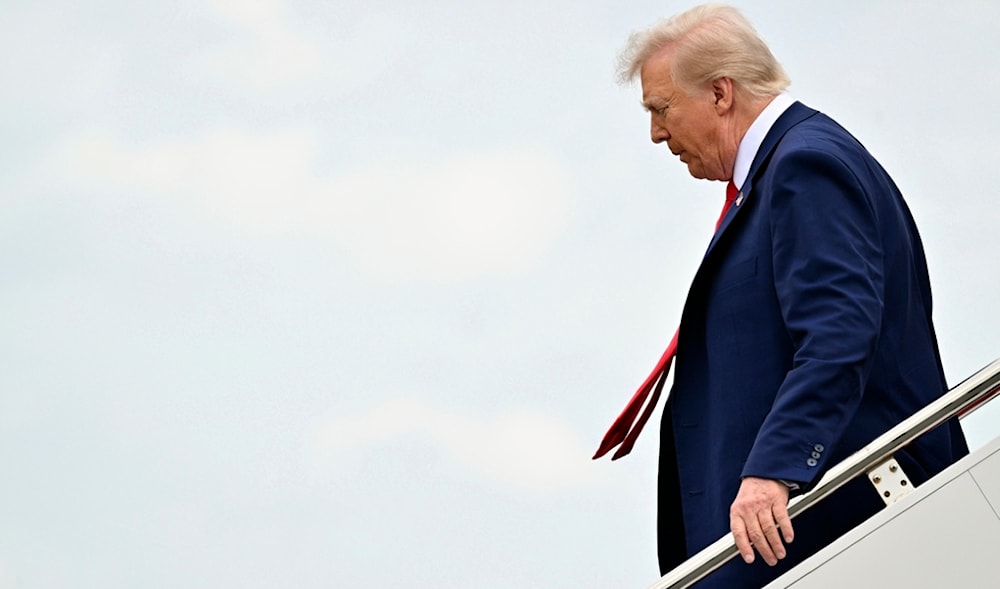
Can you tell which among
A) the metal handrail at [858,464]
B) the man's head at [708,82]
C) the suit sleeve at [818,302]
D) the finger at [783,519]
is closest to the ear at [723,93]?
the man's head at [708,82]

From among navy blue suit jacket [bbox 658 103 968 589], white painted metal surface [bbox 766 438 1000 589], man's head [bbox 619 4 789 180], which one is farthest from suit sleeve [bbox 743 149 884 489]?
man's head [bbox 619 4 789 180]

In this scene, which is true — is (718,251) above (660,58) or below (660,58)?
below

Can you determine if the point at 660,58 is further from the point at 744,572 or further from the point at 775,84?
the point at 744,572

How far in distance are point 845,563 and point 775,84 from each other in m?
0.90

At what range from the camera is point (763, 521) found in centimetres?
221

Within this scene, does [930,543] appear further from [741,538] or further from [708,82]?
[708,82]

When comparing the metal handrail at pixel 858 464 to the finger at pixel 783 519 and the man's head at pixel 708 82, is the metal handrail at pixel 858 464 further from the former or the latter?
the man's head at pixel 708 82

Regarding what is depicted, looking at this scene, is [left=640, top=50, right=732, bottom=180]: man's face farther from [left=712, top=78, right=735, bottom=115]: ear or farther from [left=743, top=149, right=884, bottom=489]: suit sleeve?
[left=743, top=149, right=884, bottom=489]: suit sleeve

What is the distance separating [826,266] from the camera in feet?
7.66

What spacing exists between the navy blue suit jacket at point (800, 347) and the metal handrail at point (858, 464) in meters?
0.03

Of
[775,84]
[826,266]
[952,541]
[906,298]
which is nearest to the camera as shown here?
[952,541]

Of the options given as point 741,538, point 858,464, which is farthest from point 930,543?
point 741,538

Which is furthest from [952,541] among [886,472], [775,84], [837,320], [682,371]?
[775,84]

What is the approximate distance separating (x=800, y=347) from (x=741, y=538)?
311 mm
